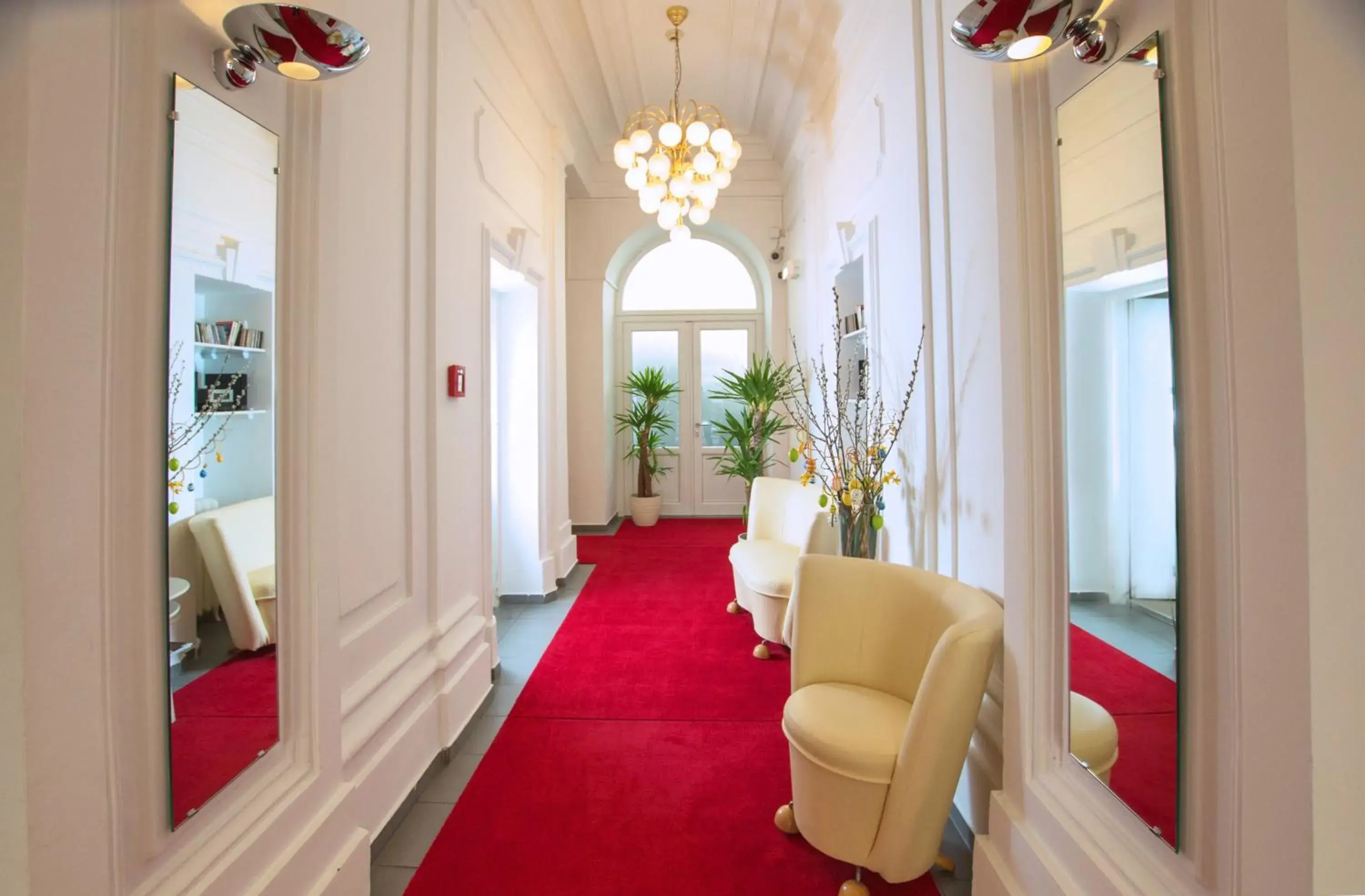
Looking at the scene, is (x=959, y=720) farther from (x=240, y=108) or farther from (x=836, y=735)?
(x=240, y=108)

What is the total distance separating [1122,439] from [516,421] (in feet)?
12.0

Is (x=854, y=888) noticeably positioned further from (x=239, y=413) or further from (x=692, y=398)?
(x=692, y=398)

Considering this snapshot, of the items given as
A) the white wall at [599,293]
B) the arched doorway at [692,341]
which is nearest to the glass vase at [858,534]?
the white wall at [599,293]

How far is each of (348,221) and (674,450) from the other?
238 inches

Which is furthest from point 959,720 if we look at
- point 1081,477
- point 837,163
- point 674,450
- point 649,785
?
point 674,450

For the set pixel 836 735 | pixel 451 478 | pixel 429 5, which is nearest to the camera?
pixel 836 735

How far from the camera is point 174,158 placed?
3.64 ft

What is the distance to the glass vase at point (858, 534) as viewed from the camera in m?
2.92

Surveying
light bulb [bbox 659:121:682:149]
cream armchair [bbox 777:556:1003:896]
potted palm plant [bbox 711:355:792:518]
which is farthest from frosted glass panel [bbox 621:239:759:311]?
cream armchair [bbox 777:556:1003:896]

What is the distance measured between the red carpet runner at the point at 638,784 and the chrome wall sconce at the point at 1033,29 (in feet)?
7.00

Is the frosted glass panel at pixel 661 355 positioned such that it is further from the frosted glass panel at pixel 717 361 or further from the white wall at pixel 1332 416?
A: the white wall at pixel 1332 416

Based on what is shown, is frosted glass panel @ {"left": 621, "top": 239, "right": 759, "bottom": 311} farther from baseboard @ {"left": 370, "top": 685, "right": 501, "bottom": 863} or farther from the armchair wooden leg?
the armchair wooden leg

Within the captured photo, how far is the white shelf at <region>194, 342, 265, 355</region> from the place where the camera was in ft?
3.96

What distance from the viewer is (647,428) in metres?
7.34
